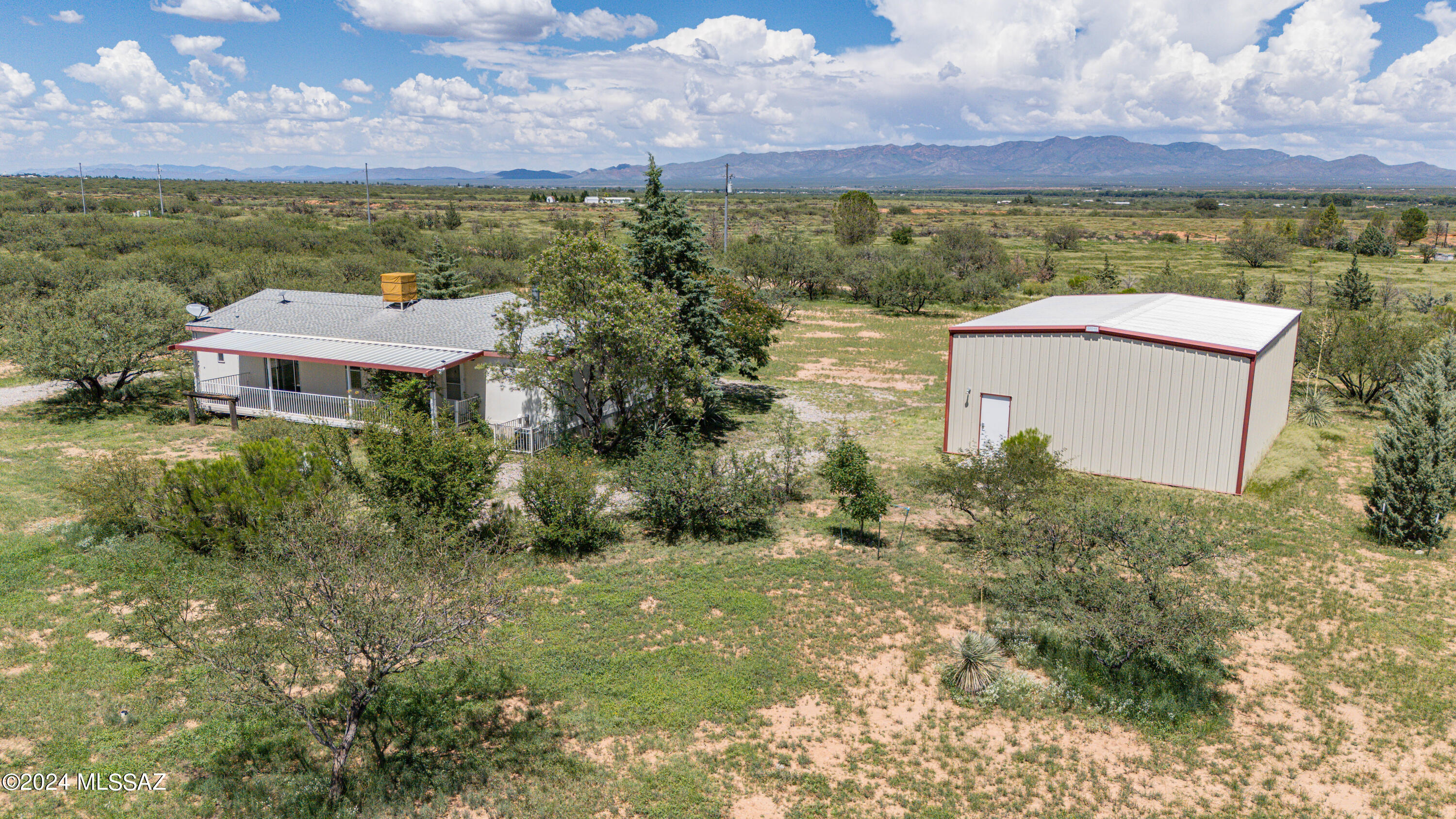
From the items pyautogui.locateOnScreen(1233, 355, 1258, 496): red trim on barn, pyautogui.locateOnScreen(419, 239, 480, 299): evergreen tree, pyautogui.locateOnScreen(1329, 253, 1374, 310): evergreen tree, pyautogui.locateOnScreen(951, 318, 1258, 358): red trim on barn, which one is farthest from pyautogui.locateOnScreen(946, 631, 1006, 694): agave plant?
pyautogui.locateOnScreen(1329, 253, 1374, 310): evergreen tree

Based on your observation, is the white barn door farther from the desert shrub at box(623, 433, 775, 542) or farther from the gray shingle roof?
the gray shingle roof

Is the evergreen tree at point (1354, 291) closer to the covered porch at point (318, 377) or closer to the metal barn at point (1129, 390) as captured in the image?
the metal barn at point (1129, 390)

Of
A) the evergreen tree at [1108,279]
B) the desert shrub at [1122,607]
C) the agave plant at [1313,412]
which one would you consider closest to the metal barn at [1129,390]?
the agave plant at [1313,412]

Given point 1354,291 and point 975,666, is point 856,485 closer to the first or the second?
point 975,666

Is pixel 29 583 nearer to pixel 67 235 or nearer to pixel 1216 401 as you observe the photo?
pixel 1216 401

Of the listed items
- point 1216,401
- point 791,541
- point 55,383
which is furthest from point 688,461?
point 55,383
